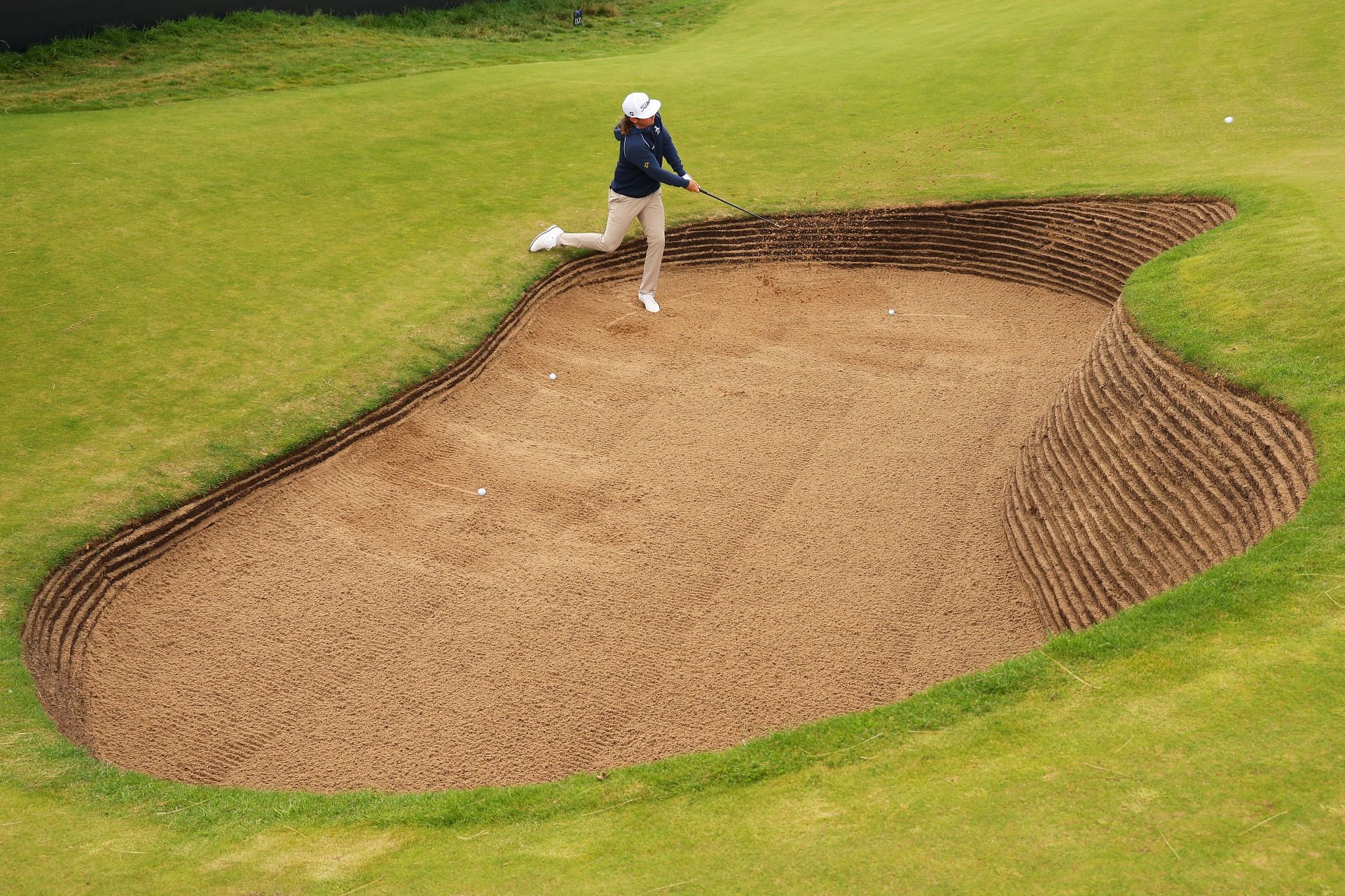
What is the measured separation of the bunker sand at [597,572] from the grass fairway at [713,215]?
3.25 feet

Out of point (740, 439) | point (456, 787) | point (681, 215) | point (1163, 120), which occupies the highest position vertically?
point (1163, 120)

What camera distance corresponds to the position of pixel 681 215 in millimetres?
19062

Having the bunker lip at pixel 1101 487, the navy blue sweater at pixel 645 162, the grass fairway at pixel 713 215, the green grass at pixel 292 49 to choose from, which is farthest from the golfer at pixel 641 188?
the green grass at pixel 292 49

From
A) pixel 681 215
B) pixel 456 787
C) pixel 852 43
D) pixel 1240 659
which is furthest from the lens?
pixel 852 43

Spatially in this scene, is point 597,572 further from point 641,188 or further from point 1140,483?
point 641,188

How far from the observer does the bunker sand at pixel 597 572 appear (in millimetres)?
9594

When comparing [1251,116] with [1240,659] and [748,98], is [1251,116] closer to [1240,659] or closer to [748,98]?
[748,98]

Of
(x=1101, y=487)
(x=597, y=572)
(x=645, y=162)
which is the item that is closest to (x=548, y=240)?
(x=645, y=162)

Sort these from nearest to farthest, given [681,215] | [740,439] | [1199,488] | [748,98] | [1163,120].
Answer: [1199,488] < [740,439] < [681,215] < [1163,120] < [748,98]

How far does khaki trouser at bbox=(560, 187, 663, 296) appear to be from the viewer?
16391 millimetres

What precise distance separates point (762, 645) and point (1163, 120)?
51.2 feet

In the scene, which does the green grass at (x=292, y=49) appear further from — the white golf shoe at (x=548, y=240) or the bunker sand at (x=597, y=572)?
the bunker sand at (x=597, y=572)

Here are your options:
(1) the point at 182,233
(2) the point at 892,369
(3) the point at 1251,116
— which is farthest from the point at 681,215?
(3) the point at 1251,116

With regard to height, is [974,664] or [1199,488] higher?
[1199,488]
